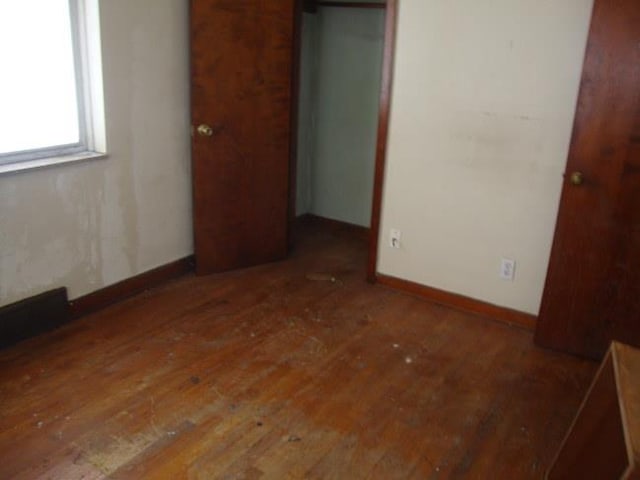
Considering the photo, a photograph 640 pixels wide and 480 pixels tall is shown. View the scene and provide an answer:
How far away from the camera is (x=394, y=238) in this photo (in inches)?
133

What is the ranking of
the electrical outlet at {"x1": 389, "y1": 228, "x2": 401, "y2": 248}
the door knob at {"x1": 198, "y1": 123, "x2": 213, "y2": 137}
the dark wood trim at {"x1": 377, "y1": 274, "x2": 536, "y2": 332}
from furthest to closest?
the electrical outlet at {"x1": 389, "y1": 228, "x2": 401, "y2": 248} → the door knob at {"x1": 198, "y1": 123, "x2": 213, "y2": 137} → the dark wood trim at {"x1": 377, "y1": 274, "x2": 536, "y2": 332}

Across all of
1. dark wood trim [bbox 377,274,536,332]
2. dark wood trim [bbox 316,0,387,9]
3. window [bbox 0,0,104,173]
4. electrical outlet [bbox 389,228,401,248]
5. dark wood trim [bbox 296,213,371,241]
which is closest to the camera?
window [bbox 0,0,104,173]

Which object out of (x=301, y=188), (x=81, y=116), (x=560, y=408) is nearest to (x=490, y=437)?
(x=560, y=408)

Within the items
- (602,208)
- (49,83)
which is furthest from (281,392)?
(49,83)

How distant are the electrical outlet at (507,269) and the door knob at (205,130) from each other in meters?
1.70

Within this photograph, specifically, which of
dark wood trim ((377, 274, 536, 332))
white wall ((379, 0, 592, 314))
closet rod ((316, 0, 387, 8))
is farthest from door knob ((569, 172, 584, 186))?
closet rod ((316, 0, 387, 8))

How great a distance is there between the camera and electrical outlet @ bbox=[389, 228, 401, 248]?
3.36 metres

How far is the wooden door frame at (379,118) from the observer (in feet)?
10.1

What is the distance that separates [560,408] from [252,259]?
197 cm

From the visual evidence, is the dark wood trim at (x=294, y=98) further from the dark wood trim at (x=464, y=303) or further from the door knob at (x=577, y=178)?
the door knob at (x=577, y=178)

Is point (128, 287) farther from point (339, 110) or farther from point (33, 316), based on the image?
point (339, 110)

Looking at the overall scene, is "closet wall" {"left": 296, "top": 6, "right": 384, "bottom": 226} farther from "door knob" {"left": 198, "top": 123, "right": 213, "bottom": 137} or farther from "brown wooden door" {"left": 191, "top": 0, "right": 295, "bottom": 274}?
"door knob" {"left": 198, "top": 123, "right": 213, "bottom": 137}

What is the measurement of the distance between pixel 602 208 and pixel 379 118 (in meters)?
1.24

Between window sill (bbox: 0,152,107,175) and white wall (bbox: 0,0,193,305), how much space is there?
0.03 meters
